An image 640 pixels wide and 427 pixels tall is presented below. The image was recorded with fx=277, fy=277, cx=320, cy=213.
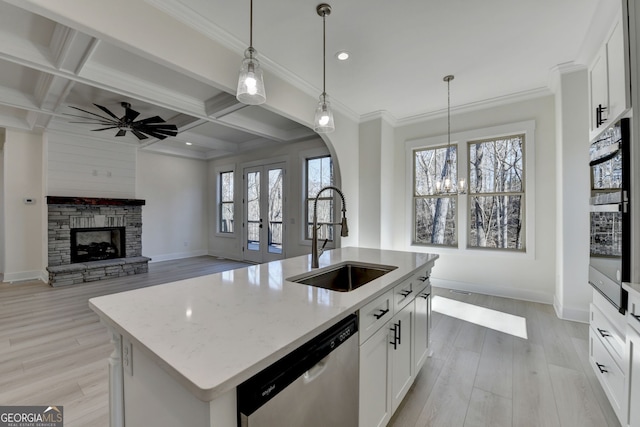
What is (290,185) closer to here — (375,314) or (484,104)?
(484,104)

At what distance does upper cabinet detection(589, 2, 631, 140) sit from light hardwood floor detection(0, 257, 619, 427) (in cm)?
187

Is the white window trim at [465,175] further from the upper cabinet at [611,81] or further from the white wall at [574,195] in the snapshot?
the upper cabinet at [611,81]

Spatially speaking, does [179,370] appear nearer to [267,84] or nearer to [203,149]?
[267,84]


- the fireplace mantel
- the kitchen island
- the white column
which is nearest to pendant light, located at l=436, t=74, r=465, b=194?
the kitchen island

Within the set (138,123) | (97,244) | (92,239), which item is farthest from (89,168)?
(138,123)

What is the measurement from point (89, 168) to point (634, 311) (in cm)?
748

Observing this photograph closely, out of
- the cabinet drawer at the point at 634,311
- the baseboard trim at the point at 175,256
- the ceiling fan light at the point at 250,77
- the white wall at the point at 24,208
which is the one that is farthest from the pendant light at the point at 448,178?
the white wall at the point at 24,208

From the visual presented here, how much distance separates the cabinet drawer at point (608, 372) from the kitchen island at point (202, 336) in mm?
1387

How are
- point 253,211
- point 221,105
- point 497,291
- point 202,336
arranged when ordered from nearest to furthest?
point 202,336 → point 221,105 → point 497,291 → point 253,211

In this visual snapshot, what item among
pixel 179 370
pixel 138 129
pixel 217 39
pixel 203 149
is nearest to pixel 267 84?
pixel 217 39

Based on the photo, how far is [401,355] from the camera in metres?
1.71

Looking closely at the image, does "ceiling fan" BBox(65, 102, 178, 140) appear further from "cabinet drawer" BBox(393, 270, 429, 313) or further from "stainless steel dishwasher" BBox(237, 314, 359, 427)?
"stainless steel dishwasher" BBox(237, 314, 359, 427)

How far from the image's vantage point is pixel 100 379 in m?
2.10

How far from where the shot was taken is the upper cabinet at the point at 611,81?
1617 millimetres
